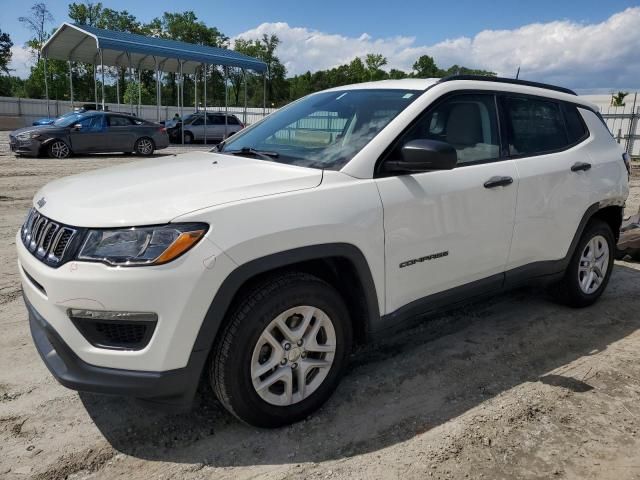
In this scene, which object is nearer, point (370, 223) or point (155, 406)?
point (155, 406)

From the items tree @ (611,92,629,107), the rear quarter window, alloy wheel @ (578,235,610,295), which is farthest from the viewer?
tree @ (611,92,629,107)

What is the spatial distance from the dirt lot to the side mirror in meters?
1.33

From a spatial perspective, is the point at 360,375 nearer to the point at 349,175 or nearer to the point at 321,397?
the point at 321,397

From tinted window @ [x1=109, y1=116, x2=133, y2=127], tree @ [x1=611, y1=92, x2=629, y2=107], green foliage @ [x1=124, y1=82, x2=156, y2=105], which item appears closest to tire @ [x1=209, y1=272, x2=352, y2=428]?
tinted window @ [x1=109, y1=116, x2=133, y2=127]

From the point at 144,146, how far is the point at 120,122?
113cm

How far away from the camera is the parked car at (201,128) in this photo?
26.6 m

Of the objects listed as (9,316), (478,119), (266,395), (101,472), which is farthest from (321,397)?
(9,316)

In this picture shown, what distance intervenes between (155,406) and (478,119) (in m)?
2.72

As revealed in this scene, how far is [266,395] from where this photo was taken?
8.92ft

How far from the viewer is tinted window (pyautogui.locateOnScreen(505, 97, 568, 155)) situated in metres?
3.88

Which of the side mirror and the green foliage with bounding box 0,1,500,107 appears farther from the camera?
the green foliage with bounding box 0,1,500,107

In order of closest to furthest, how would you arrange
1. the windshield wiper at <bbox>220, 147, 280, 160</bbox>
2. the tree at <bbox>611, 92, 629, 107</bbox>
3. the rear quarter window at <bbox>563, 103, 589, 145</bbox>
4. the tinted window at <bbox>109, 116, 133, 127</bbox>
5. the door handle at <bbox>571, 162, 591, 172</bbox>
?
the windshield wiper at <bbox>220, 147, 280, 160</bbox>, the door handle at <bbox>571, 162, 591, 172</bbox>, the rear quarter window at <bbox>563, 103, 589, 145</bbox>, the tinted window at <bbox>109, 116, 133, 127</bbox>, the tree at <bbox>611, 92, 629, 107</bbox>

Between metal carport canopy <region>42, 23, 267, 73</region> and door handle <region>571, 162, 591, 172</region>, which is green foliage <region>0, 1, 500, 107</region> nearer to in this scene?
metal carport canopy <region>42, 23, 267, 73</region>

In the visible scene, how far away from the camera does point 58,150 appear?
15938mm
